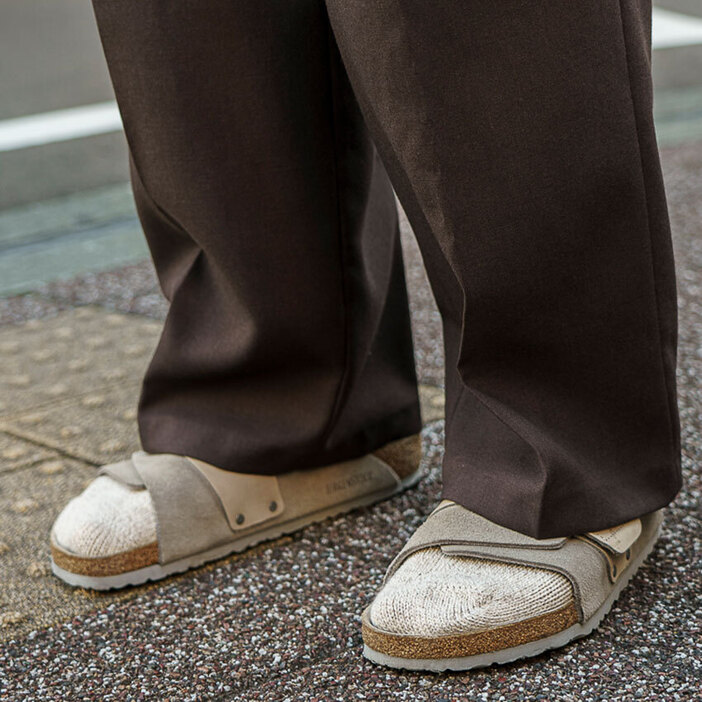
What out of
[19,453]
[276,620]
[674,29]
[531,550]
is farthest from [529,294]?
[674,29]

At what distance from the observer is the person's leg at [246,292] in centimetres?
83

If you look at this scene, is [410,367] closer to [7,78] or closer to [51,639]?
[51,639]

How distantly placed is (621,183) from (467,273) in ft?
0.42

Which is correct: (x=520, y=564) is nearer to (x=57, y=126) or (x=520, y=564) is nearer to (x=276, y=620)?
(x=276, y=620)

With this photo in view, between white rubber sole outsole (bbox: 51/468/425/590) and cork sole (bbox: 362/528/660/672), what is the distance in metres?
0.24

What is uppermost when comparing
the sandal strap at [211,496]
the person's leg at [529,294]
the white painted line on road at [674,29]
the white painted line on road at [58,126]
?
the person's leg at [529,294]

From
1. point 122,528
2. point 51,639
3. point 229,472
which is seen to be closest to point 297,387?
point 229,472

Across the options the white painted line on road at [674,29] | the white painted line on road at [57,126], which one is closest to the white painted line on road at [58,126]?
the white painted line on road at [57,126]

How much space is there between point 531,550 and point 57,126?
2943mm

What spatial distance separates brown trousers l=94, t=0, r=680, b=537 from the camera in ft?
2.26

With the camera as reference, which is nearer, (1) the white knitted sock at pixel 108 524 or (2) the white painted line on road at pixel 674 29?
(1) the white knitted sock at pixel 108 524

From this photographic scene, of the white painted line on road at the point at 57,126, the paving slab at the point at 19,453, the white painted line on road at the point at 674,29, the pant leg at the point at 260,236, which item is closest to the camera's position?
the pant leg at the point at 260,236

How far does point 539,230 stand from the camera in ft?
2.33

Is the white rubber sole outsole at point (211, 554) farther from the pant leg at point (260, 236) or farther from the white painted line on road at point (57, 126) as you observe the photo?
the white painted line on road at point (57, 126)
